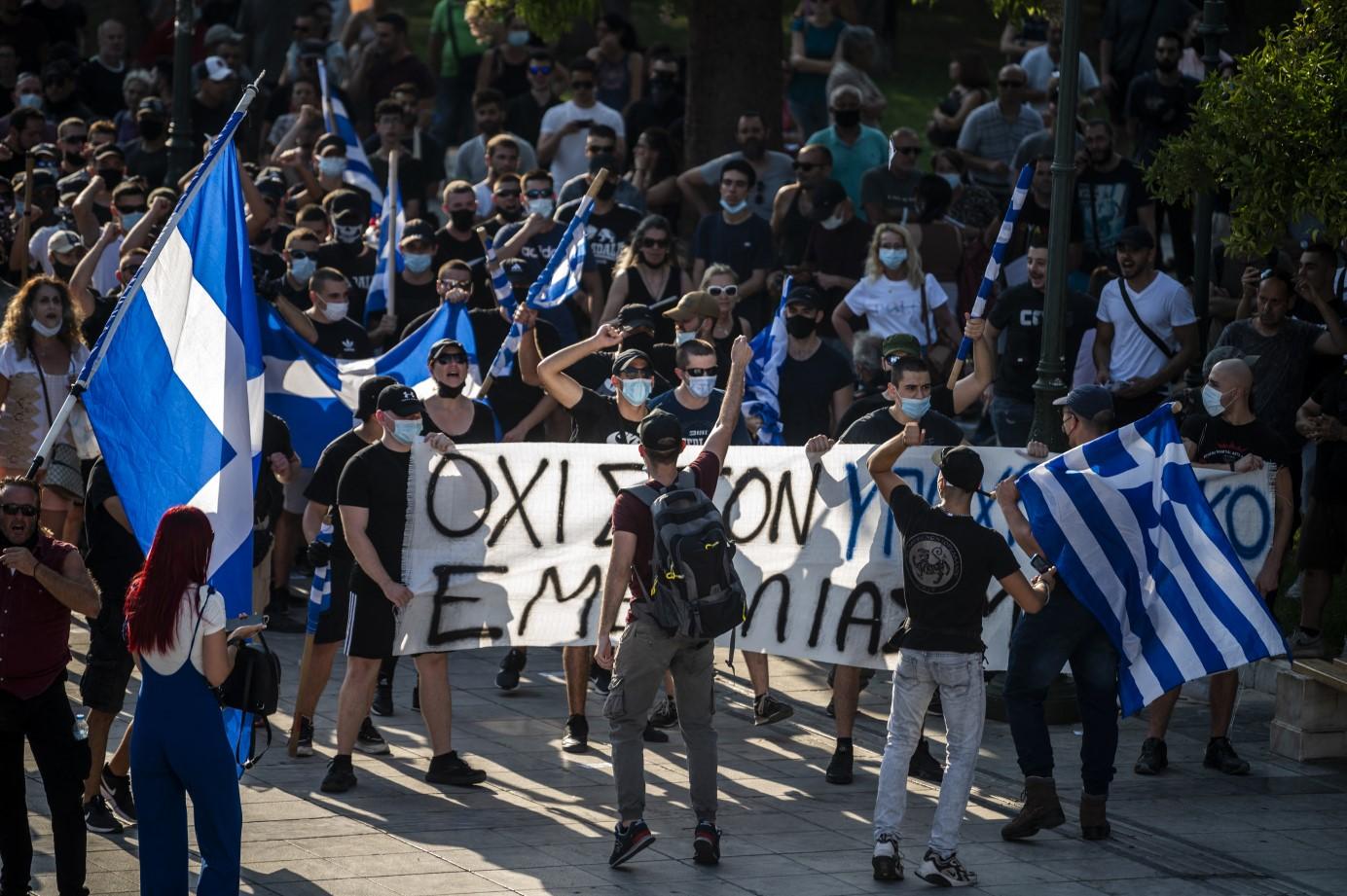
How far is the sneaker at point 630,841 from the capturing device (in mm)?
8266

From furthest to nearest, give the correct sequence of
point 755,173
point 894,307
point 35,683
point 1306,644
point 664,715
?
point 755,173 → point 894,307 → point 1306,644 → point 664,715 → point 35,683

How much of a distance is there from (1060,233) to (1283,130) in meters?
1.31

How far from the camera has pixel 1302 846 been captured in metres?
8.98

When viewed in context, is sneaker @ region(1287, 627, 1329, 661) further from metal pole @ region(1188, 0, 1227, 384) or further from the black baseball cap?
the black baseball cap

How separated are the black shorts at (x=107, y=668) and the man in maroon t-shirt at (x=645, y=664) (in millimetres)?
2150

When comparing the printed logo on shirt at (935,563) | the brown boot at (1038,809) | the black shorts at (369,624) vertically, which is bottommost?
the brown boot at (1038,809)

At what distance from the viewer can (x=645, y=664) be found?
27.9 ft

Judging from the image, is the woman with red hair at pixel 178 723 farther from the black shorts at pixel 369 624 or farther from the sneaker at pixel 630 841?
the black shorts at pixel 369 624

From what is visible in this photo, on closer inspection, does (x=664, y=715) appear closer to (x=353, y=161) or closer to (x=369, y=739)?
(x=369, y=739)

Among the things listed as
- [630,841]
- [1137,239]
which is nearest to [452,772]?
[630,841]

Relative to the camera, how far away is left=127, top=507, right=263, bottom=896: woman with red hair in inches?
279

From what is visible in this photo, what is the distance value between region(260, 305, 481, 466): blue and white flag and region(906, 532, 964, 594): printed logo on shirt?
14.3ft

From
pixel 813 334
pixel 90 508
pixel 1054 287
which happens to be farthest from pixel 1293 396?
pixel 90 508

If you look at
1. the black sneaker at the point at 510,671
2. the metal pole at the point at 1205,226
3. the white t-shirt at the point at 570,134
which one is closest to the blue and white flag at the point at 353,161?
the white t-shirt at the point at 570,134
